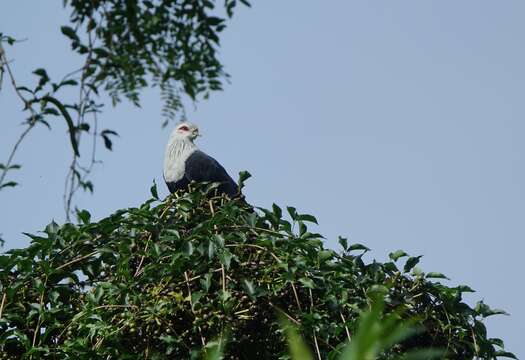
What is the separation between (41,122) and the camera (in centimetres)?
297

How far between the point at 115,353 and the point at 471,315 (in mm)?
1566

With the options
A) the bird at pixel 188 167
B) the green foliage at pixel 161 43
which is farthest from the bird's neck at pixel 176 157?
the green foliage at pixel 161 43

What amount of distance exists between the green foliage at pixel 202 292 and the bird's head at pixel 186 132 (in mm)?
4074

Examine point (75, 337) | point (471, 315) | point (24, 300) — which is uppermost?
point (24, 300)

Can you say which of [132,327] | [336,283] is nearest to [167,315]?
[132,327]

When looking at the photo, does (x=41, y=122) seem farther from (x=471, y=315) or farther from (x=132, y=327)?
(x=471, y=315)

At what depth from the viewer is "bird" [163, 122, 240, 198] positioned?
6.84 m

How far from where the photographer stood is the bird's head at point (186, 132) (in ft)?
26.2

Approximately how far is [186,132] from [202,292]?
4.93 metres

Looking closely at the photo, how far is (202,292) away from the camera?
3275mm

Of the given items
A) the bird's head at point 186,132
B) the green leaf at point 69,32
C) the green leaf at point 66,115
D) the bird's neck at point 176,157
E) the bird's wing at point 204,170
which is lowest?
the green leaf at point 66,115

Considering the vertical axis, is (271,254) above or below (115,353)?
above

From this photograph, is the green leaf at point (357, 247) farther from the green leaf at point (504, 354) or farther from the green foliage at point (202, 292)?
the green leaf at point (504, 354)

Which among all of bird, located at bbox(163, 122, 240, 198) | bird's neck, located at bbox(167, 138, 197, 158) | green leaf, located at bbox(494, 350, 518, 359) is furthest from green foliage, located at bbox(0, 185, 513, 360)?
bird's neck, located at bbox(167, 138, 197, 158)
